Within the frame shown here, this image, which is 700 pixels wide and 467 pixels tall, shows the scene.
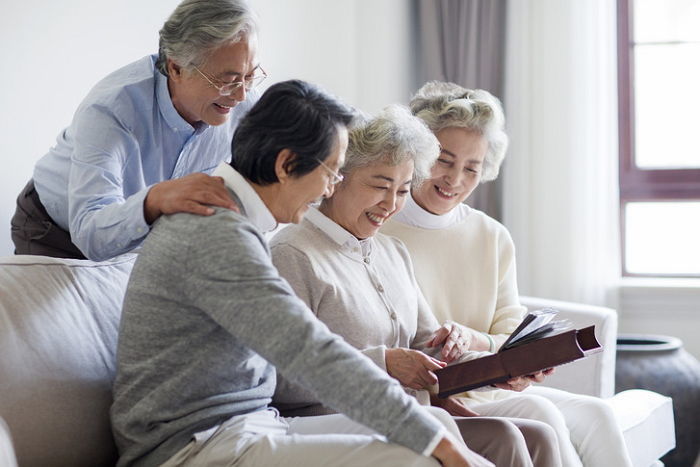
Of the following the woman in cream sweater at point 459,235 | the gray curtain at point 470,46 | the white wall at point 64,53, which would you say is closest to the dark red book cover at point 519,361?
the woman in cream sweater at point 459,235

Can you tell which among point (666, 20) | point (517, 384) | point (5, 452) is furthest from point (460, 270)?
point (666, 20)

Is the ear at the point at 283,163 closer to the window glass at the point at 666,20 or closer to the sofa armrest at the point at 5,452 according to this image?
the sofa armrest at the point at 5,452

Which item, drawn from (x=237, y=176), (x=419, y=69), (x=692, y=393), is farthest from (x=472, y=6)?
(x=237, y=176)

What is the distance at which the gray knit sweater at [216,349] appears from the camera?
4.80 ft

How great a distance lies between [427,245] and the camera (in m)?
2.64

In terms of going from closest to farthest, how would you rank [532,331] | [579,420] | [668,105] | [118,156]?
[532,331] → [118,156] → [579,420] → [668,105]

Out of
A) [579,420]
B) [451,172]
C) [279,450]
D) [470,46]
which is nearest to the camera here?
[279,450]

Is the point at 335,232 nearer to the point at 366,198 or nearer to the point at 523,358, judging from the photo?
the point at 366,198

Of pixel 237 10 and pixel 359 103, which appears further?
pixel 359 103

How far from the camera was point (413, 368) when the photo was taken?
2.00m

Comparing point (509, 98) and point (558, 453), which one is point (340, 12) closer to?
point (509, 98)

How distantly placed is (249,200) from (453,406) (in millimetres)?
819

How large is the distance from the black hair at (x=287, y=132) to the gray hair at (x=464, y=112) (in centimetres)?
95

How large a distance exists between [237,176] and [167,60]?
0.57 m
